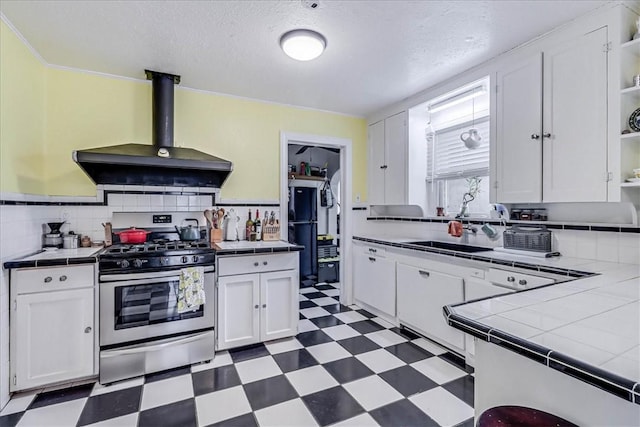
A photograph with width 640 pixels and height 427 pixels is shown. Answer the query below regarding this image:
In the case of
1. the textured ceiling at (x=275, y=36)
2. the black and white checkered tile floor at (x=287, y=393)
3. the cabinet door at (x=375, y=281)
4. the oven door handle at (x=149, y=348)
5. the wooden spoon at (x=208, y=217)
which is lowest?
the black and white checkered tile floor at (x=287, y=393)

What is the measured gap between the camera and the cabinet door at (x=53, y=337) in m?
1.94

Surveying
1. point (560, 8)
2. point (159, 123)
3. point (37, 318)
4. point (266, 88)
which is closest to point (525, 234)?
point (560, 8)

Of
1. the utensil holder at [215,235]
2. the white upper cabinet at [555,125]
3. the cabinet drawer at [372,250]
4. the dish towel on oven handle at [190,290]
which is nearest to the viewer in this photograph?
the white upper cabinet at [555,125]

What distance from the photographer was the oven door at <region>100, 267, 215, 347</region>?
2.14 metres

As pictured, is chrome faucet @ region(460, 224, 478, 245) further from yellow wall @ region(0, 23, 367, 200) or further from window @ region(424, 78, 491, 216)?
yellow wall @ region(0, 23, 367, 200)

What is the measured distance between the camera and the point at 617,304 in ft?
3.60

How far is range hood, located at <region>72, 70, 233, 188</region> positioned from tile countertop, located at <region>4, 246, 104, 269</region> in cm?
64

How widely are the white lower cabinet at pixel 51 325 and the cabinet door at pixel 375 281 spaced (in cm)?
243

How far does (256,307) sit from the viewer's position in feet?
8.63

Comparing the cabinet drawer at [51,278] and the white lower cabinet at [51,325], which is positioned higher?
the cabinet drawer at [51,278]

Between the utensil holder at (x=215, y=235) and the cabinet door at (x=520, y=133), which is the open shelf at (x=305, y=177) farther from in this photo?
the cabinet door at (x=520, y=133)

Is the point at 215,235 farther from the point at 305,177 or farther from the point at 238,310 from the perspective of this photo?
the point at 305,177

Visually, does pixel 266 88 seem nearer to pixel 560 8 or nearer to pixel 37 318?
pixel 560 8

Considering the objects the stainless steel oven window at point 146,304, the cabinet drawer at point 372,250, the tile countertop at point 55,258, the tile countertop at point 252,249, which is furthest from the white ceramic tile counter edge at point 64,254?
the cabinet drawer at point 372,250
